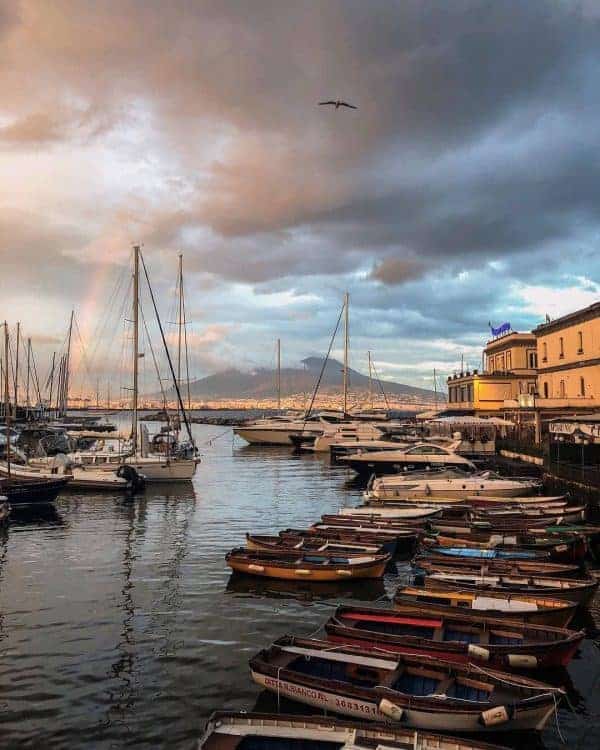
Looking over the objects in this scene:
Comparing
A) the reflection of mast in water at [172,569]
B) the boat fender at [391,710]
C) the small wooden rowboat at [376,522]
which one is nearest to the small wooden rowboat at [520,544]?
the small wooden rowboat at [376,522]

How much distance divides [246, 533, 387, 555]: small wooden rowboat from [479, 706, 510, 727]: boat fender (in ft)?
37.3

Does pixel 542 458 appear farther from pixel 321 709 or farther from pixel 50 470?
pixel 321 709

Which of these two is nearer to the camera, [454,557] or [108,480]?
[454,557]

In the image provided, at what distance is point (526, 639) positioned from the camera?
45.1 feet

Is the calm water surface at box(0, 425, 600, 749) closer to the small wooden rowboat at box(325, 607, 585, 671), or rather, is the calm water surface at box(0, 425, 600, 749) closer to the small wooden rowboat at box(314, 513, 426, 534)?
the small wooden rowboat at box(325, 607, 585, 671)

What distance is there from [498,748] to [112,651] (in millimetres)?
9449

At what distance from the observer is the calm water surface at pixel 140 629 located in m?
11.7

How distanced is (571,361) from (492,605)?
55.1 meters

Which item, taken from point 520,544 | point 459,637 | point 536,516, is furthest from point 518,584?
point 536,516

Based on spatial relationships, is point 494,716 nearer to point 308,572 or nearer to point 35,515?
point 308,572

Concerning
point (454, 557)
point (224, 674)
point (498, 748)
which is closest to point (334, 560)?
point (454, 557)

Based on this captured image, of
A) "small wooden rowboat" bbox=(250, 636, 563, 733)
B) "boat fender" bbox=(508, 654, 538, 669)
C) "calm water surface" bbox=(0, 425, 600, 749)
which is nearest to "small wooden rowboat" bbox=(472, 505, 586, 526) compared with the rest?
"calm water surface" bbox=(0, 425, 600, 749)

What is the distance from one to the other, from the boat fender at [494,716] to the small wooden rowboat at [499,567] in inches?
348

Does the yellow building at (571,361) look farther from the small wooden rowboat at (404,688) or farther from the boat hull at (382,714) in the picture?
the boat hull at (382,714)
